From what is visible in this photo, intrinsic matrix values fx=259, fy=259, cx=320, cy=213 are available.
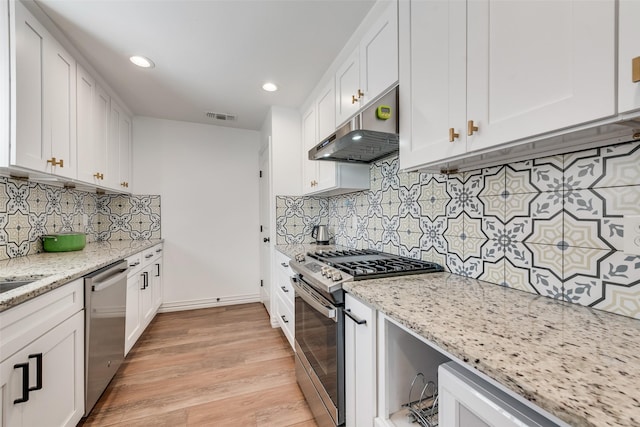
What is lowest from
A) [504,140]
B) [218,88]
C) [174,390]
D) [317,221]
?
[174,390]

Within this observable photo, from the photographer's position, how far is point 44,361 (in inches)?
44.7

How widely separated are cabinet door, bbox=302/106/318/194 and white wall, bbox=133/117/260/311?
1124 millimetres

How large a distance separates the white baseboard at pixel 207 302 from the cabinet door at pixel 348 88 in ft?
8.79

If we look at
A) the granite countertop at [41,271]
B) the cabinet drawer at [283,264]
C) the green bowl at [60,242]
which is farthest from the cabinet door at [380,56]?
the green bowl at [60,242]

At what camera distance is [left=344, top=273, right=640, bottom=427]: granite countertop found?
417mm

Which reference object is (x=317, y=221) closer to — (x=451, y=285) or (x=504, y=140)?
(x=451, y=285)

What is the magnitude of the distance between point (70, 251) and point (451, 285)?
8.98 feet

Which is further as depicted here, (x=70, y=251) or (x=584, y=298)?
(x=70, y=251)

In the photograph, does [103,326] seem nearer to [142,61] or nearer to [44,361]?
[44,361]

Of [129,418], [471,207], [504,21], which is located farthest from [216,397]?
[504,21]

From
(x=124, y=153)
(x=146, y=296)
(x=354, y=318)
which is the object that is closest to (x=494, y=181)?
(x=354, y=318)

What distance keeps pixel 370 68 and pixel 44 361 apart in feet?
7.07

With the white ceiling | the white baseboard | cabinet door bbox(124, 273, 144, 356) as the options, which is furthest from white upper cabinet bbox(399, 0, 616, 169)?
the white baseboard

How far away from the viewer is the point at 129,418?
1512 mm
